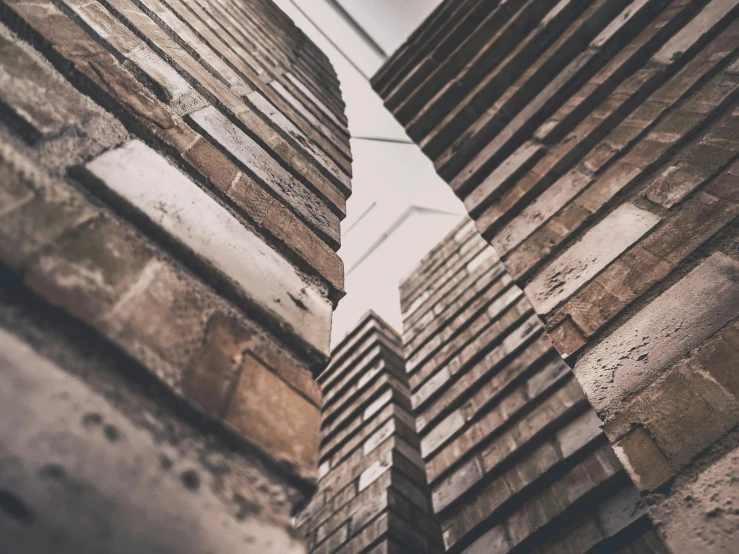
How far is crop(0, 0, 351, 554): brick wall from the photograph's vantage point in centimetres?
39

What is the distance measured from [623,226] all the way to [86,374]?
51.4 inches

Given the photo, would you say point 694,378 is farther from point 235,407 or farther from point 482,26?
point 482,26

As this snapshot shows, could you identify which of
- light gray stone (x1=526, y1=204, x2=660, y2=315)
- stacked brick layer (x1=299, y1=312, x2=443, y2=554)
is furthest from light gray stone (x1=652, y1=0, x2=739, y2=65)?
stacked brick layer (x1=299, y1=312, x2=443, y2=554)

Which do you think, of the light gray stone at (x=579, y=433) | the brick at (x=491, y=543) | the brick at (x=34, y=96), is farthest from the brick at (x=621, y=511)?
the brick at (x=34, y=96)

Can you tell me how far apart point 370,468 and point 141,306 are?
2672 mm

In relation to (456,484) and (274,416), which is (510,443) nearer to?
(456,484)

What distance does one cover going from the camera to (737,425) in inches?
32.0

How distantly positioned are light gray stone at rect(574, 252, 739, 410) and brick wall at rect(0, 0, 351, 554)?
0.68 m

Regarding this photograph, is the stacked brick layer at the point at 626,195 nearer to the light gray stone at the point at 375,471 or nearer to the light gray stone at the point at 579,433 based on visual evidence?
the light gray stone at the point at 579,433

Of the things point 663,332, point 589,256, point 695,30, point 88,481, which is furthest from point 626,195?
point 88,481

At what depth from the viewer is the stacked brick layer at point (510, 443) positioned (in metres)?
1.57

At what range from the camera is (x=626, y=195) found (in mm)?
1295

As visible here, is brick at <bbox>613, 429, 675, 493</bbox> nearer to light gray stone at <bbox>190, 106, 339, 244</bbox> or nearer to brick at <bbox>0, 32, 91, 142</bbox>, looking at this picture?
light gray stone at <bbox>190, 106, 339, 244</bbox>

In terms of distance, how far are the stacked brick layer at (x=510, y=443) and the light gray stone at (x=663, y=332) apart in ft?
2.32
